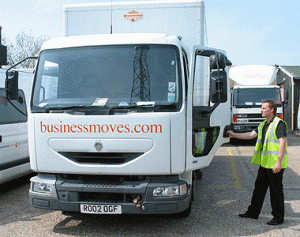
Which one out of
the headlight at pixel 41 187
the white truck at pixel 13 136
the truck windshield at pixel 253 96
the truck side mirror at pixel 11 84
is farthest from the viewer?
the truck windshield at pixel 253 96

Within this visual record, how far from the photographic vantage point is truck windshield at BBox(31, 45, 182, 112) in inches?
165

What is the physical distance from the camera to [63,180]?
4379 mm

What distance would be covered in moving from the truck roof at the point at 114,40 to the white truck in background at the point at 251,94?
32.3ft

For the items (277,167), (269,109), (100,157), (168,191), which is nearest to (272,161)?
(277,167)

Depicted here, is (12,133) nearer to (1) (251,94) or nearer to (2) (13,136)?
(2) (13,136)

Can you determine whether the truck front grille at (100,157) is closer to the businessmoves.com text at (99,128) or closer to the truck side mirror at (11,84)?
the businessmoves.com text at (99,128)

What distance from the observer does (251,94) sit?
13.6 metres

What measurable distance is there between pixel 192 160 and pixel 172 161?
0.34 m

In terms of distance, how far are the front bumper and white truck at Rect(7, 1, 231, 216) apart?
1 centimetres

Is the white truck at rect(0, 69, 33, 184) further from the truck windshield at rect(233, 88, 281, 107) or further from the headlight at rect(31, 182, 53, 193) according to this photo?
the truck windshield at rect(233, 88, 281, 107)

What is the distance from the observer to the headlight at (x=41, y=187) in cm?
432

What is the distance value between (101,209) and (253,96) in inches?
422

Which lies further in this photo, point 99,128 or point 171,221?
point 171,221

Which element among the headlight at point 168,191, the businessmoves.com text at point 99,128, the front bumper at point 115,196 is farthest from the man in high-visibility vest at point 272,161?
the businessmoves.com text at point 99,128
